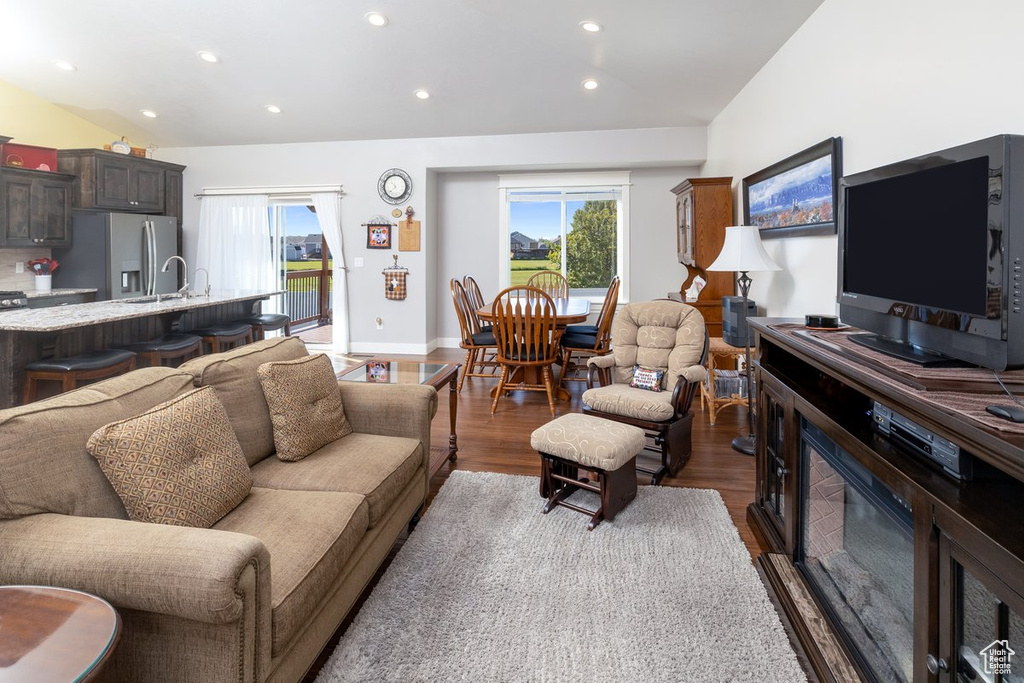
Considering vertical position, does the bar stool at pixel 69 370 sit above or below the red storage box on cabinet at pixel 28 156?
below

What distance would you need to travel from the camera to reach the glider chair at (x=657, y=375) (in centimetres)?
322

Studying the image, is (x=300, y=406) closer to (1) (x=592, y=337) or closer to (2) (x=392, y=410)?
(2) (x=392, y=410)

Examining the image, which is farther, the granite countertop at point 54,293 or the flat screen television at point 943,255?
the granite countertop at point 54,293

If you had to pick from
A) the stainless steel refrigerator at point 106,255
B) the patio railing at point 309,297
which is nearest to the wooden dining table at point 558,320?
the stainless steel refrigerator at point 106,255

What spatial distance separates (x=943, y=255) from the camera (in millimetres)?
1506

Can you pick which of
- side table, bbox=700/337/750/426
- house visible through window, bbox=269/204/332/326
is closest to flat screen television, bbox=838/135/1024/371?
side table, bbox=700/337/750/426

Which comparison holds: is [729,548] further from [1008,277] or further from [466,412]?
[466,412]

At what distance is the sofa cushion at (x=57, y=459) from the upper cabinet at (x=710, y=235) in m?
4.50

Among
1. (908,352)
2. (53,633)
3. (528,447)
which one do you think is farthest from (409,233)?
(53,633)

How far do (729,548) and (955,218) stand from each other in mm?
1530

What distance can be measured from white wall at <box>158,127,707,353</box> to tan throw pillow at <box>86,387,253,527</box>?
5306 millimetres

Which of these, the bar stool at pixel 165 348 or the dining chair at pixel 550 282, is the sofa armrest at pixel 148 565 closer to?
the bar stool at pixel 165 348

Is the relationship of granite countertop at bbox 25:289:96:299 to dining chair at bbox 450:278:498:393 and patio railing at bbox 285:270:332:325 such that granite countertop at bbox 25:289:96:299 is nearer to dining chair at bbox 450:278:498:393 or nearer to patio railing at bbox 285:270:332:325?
patio railing at bbox 285:270:332:325

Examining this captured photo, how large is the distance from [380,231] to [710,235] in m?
3.92
